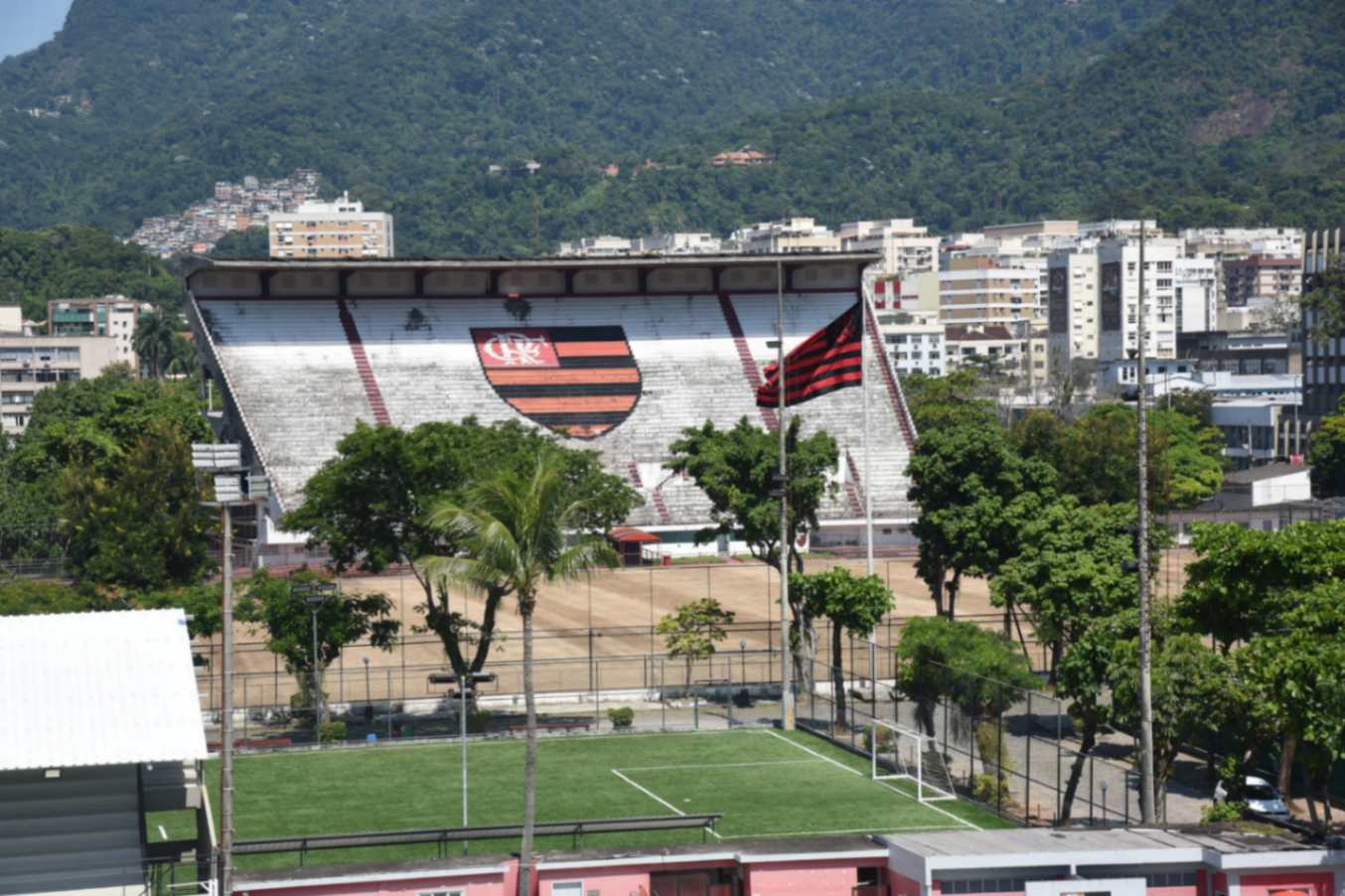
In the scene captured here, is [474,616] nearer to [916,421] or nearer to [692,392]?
[692,392]

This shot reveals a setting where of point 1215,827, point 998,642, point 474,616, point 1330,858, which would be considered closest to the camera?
point 1330,858

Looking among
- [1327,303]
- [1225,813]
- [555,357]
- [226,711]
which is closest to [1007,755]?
[1225,813]

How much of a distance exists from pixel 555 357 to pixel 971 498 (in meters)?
48.1

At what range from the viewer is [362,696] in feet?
188

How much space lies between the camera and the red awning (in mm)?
94375

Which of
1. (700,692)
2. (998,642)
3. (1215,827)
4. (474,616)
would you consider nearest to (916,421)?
(474,616)

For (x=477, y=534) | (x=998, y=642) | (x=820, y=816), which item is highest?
(x=477, y=534)

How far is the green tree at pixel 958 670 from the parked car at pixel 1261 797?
513 cm

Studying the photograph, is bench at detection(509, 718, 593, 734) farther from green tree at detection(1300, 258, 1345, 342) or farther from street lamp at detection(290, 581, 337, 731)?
green tree at detection(1300, 258, 1345, 342)

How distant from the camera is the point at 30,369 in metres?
173

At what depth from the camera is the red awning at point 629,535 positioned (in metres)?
94.4

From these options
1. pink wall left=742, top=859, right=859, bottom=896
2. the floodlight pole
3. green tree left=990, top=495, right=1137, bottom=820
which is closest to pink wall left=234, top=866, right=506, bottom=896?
the floodlight pole

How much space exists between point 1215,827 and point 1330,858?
265 centimetres

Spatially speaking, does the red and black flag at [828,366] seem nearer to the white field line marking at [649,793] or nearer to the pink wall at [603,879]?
the white field line marking at [649,793]
